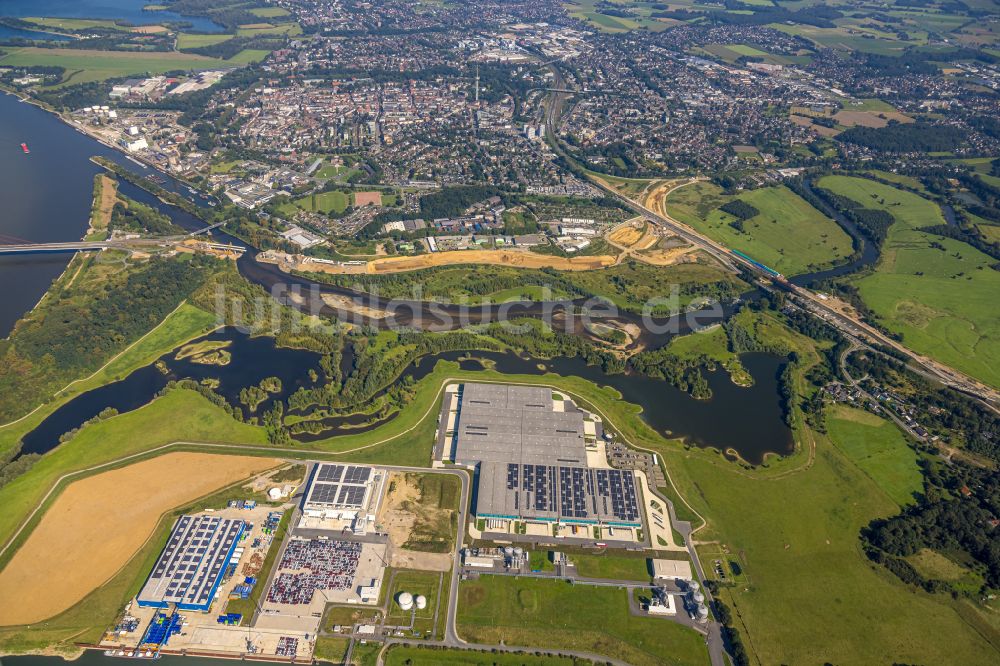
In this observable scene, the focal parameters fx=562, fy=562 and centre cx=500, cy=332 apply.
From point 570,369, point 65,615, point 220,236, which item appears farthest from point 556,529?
point 220,236

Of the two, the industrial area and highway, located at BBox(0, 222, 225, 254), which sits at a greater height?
highway, located at BBox(0, 222, 225, 254)

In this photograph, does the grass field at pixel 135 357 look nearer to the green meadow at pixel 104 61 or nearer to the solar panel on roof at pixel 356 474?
the solar panel on roof at pixel 356 474

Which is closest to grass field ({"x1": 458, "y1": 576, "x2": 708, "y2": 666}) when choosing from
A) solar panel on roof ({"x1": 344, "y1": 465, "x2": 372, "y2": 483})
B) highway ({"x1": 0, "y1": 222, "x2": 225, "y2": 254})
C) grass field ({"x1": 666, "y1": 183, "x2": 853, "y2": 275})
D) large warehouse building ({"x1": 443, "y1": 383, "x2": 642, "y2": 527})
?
large warehouse building ({"x1": 443, "y1": 383, "x2": 642, "y2": 527})

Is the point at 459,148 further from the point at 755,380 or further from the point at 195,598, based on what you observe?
the point at 195,598

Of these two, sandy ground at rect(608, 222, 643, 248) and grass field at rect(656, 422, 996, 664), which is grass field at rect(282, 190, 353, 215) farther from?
grass field at rect(656, 422, 996, 664)

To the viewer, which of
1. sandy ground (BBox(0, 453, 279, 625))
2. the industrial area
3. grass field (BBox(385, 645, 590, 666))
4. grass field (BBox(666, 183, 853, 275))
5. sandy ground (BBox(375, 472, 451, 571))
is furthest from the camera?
grass field (BBox(666, 183, 853, 275))

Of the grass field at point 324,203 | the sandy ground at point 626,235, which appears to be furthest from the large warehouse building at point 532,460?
the grass field at point 324,203
